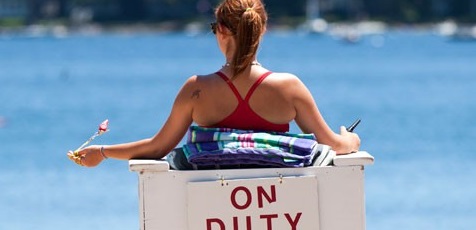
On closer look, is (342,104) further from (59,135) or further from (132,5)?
(132,5)

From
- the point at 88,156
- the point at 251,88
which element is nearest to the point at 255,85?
the point at 251,88

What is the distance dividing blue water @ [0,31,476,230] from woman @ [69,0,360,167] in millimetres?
1648

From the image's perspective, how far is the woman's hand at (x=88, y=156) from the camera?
4.46 metres

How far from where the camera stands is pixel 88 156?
449cm

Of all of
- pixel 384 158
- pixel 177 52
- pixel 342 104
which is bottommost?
pixel 384 158

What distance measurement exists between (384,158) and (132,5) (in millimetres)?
106512

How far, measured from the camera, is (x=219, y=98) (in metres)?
4.30

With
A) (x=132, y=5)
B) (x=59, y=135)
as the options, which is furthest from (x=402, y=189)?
(x=132, y=5)

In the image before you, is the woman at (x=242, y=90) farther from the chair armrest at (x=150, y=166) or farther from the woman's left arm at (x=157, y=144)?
the chair armrest at (x=150, y=166)

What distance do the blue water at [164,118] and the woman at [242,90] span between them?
64.9 inches

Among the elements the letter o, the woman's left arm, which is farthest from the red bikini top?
the letter o

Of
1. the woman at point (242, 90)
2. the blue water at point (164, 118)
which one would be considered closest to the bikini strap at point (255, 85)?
the woman at point (242, 90)

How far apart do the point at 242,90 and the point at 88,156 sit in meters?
0.54

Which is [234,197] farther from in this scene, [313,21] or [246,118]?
[313,21]
